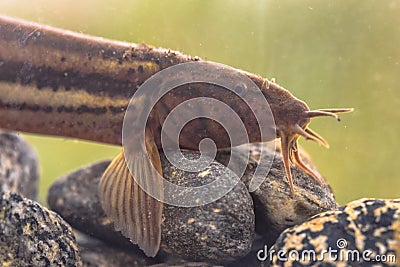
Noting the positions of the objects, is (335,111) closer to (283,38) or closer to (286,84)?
(286,84)

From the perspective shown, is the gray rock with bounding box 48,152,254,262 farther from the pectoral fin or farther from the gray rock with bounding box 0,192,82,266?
the gray rock with bounding box 0,192,82,266

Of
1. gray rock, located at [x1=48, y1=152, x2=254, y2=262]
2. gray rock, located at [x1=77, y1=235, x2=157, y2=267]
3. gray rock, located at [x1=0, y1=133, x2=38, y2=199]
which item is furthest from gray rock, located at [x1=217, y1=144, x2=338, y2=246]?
gray rock, located at [x1=0, y1=133, x2=38, y2=199]

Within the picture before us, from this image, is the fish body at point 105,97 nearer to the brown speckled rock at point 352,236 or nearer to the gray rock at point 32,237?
the gray rock at point 32,237

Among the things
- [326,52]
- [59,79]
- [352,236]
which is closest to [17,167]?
[59,79]

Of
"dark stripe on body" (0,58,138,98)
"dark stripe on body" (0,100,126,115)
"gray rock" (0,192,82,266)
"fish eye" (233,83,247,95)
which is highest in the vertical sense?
"fish eye" (233,83,247,95)

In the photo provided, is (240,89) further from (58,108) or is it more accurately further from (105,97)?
(58,108)

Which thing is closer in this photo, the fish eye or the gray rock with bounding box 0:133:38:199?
the fish eye

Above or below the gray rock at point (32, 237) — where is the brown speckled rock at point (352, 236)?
above

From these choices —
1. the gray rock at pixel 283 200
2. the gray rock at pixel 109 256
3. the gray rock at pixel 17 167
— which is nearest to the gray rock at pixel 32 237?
the gray rock at pixel 109 256
